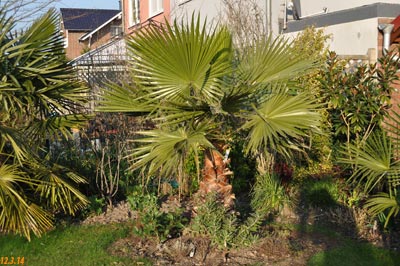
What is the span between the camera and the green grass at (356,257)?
6.72m

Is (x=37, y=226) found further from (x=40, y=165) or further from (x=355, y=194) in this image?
(x=355, y=194)

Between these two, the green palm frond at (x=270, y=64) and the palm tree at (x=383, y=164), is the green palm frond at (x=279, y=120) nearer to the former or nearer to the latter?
the green palm frond at (x=270, y=64)

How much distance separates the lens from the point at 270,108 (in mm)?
6414

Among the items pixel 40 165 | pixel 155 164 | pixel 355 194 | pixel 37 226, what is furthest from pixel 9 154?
pixel 355 194

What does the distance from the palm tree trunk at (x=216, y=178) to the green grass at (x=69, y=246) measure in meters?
1.35

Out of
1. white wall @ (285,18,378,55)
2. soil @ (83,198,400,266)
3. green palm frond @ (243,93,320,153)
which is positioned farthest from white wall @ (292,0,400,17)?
green palm frond @ (243,93,320,153)

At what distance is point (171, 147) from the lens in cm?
609

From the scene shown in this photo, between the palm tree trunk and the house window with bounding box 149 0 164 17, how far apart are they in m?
14.1

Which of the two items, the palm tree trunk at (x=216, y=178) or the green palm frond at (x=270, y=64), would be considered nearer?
the green palm frond at (x=270, y=64)

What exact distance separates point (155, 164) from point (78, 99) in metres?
2.43

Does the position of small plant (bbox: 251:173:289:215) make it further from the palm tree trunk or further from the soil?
the palm tree trunk

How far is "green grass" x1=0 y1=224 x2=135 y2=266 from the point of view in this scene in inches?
268

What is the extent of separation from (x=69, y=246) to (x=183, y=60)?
115 inches

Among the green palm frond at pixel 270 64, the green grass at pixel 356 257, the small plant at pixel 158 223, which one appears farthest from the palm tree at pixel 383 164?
the small plant at pixel 158 223
